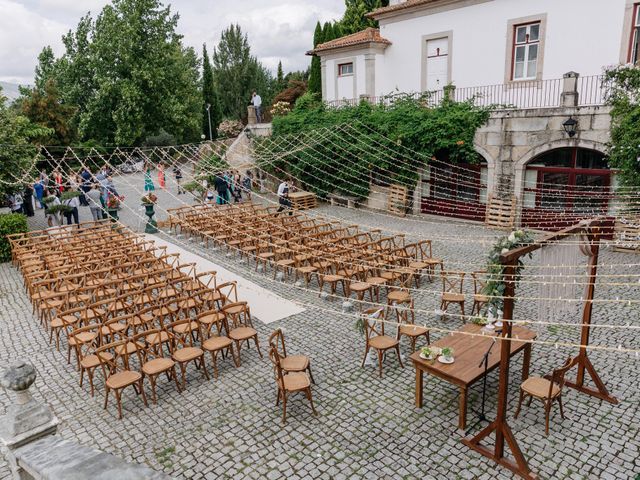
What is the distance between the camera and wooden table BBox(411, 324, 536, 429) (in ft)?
19.0

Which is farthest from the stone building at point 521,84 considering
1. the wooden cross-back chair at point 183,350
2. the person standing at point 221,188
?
the wooden cross-back chair at point 183,350

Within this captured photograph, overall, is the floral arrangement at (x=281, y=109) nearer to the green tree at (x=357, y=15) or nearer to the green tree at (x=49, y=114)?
the green tree at (x=49, y=114)

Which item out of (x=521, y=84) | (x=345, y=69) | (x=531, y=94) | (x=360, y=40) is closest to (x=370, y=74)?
(x=360, y=40)

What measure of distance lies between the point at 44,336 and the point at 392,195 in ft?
43.3

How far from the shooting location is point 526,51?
1711 cm

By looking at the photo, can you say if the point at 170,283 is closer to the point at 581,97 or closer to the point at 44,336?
the point at 44,336

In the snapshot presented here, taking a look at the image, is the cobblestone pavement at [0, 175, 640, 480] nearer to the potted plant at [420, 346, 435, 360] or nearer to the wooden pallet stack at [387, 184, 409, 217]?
the potted plant at [420, 346, 435, 360]

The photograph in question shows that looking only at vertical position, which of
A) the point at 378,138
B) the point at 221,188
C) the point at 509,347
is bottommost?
the point at 509,347

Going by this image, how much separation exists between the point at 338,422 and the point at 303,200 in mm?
15376

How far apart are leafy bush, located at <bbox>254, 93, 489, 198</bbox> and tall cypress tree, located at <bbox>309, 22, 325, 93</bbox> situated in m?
11.8

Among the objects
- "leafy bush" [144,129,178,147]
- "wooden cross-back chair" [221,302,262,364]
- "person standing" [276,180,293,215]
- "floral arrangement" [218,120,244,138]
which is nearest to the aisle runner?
"wooden cross-back chair" [221,302,262,364]

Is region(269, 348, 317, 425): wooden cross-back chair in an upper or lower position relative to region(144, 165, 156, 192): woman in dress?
lower

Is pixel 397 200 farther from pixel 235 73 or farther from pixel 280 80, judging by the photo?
pixel 280 80

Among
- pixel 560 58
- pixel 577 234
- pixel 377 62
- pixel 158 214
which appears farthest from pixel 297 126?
pixel 577 234
